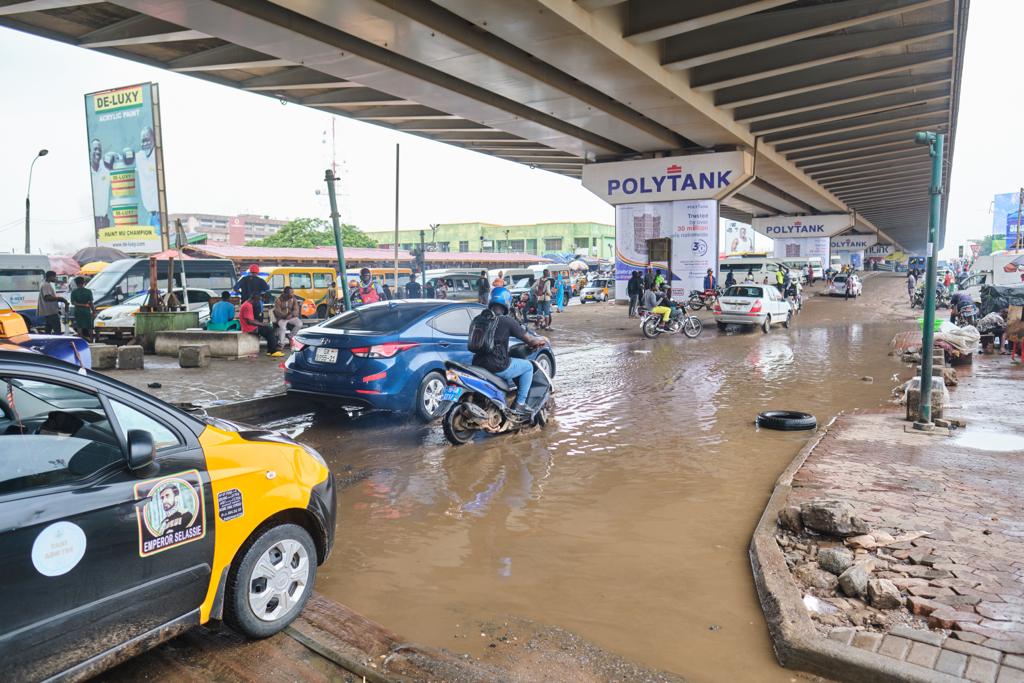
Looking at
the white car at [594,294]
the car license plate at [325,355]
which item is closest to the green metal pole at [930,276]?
the car license plate at [325,355]

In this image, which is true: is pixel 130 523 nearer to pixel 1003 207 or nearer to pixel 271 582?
pixel 271 582

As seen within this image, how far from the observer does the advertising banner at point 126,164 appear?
18.5 meters

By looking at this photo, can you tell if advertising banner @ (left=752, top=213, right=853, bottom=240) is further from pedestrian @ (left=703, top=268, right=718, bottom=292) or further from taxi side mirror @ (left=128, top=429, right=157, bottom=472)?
taxi side mirror @ (left=128, top=429, right=157, bottom=472)

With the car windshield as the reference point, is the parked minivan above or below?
above

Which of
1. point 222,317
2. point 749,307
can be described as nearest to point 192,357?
point 222,317

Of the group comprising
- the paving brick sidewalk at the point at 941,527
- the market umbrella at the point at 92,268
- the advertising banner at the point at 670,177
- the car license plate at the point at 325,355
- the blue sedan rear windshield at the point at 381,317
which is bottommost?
the paving brick sidewalk at the point at 941,527

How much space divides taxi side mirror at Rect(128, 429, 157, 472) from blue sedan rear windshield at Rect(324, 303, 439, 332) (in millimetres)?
5052

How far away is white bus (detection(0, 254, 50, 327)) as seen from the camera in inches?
936

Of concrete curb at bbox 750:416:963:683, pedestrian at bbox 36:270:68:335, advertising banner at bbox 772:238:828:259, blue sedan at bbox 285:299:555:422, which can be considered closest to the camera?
concrete curb at bbox 750:416:963:683

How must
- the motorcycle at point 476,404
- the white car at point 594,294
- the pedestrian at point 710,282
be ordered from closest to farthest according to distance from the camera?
1. the motorcycle at point 476,404
2. the pedestrian at point 710,282
3. the white car at point 594,294

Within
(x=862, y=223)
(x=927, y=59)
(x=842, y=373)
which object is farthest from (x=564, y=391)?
(x=862, y=223)

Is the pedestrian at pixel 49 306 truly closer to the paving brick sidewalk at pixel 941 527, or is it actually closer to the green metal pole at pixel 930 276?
the paving brick sidewalk at pixel 941 527

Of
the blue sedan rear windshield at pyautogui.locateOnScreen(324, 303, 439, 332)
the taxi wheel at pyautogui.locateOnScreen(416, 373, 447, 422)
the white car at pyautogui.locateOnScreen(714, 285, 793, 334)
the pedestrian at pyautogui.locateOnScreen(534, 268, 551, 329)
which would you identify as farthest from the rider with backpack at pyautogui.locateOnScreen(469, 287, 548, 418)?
the white car at pyautogui.locateOnScreen(714, 285, 793, 334)

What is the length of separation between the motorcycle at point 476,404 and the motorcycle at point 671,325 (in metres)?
12.1
